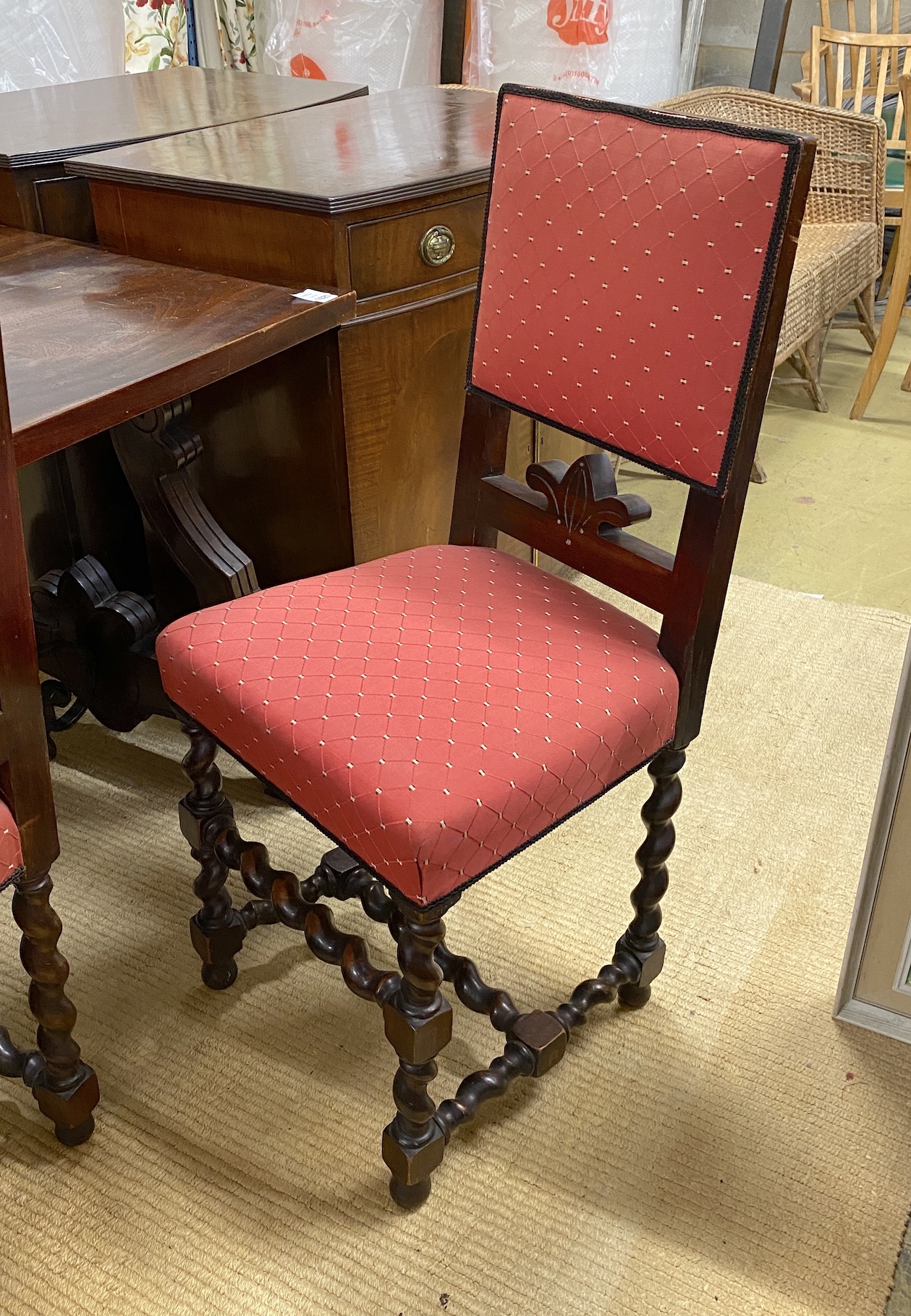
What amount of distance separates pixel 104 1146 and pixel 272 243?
3.72 ft

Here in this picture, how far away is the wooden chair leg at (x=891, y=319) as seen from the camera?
10.4ft

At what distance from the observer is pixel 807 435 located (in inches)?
129

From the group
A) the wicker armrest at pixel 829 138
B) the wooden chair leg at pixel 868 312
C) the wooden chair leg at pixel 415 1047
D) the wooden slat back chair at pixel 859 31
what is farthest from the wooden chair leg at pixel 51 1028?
the wooden slat back chair at pixel 859 31

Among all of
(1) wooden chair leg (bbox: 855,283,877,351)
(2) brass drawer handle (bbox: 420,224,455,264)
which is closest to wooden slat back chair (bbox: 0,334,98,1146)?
(2) brass drawer handle (bbox: 420,224,455,264)

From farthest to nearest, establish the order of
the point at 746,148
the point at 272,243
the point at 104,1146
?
the point at 272,243 → the point at 104,1146 → the point at 746,148

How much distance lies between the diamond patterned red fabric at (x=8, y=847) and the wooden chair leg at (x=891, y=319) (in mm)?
2809

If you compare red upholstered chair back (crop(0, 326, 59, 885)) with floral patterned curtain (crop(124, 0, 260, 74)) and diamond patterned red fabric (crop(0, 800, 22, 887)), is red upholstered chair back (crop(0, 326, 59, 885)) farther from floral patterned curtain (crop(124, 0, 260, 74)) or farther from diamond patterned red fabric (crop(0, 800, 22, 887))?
floral patterned curtain (crop(124, 0, 260, 74))

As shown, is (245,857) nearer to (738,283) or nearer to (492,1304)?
(492,1304)

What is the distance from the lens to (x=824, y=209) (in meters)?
3.38

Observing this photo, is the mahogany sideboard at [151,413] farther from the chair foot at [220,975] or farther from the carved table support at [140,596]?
the chair foot at [220,975]

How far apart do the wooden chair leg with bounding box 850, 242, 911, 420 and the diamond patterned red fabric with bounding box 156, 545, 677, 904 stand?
7.58 feet

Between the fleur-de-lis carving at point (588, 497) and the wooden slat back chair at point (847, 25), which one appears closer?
the fleur-de-lis carving at point (588, 497)

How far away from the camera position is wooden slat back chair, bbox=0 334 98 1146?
1028mm

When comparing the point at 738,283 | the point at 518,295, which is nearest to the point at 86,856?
the point at 518,295
